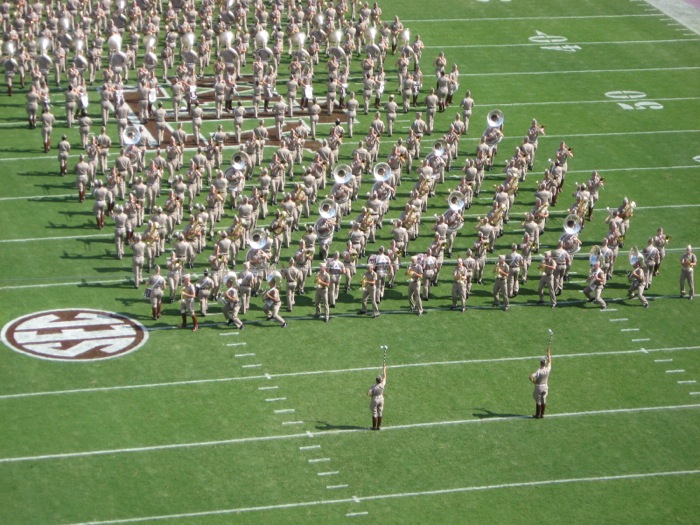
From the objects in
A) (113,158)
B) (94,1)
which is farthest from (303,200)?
(94,1)

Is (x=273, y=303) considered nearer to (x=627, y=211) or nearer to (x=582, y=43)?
(x=627, y=211)

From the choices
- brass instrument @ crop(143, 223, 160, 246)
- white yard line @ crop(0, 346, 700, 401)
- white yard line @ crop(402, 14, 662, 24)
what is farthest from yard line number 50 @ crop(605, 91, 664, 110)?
brass instrument @ crop(143, 223, 160, 246)

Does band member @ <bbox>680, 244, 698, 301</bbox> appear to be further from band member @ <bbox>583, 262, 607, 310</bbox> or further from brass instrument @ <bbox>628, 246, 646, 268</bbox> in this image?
band member @ <bbox>583, 262, 607, 310</bbox>

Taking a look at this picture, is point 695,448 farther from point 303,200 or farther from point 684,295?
point 303,200

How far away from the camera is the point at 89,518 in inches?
1185

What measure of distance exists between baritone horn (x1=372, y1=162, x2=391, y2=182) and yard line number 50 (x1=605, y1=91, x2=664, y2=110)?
11343mm

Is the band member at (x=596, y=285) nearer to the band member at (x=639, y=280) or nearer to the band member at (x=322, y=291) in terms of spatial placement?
the band member at (x=639, y=280)

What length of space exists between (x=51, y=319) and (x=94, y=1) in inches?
919

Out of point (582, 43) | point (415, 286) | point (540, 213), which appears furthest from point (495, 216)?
point (582, 43)

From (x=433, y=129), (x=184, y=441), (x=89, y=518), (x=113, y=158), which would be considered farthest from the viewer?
(x=433, y=129)

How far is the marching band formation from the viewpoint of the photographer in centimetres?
3928

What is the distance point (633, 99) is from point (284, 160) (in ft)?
43.4

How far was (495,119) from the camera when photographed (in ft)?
155

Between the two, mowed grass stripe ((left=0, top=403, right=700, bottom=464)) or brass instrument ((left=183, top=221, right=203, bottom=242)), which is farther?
brass instrument ((left=183, top=221, right=203, bottom=242))
